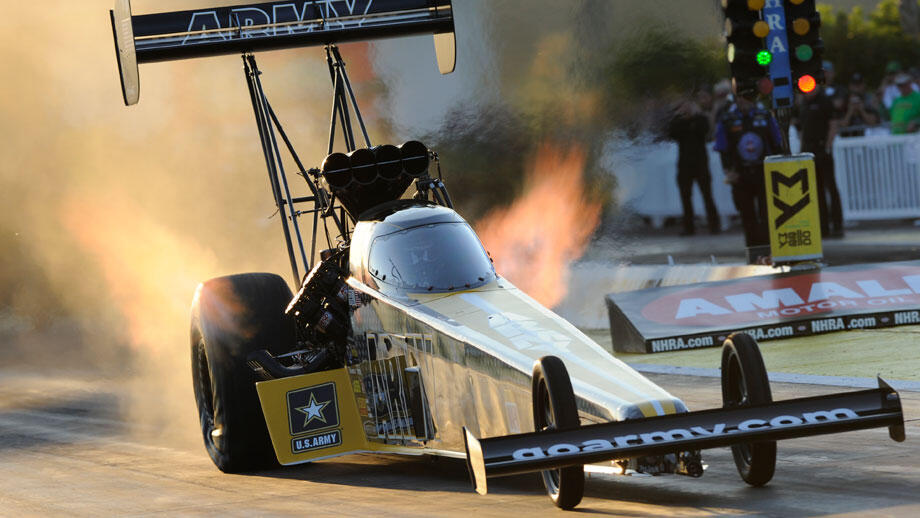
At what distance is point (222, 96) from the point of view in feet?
56.6

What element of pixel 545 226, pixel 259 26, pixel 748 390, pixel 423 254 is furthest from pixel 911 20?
pixel 748 390

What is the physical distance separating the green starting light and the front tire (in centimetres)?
558

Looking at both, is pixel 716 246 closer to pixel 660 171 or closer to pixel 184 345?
pixel 660 171

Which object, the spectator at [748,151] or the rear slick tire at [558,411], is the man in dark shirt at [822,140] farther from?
the rear slick tire at [558,411]

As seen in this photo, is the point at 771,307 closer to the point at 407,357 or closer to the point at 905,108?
the point at 407,357

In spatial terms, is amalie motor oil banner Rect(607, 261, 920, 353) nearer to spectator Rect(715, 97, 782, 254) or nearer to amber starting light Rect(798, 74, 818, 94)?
amber starting light Rect(798, 74, 818, 94)

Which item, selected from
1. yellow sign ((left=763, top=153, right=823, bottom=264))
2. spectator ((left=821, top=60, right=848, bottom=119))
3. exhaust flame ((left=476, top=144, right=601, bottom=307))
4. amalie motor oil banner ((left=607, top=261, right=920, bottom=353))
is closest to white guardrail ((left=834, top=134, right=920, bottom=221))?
spectator ((left=821, top=60, right=848, bottom=119))

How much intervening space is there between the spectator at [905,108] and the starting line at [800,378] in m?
10.4

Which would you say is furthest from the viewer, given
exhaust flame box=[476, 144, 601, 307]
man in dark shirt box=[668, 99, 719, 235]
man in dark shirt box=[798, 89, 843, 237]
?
man in dark shirt box=[668, 99, 719, 235]

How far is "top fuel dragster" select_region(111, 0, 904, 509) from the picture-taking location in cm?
630

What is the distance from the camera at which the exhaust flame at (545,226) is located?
17047 millimetres

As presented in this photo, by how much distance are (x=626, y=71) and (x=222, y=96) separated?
5.75 meters

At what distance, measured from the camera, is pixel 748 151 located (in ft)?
62.4

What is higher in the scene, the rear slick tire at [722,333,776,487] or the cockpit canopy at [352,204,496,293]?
the cockpit canopy at [352,204,496,293]
